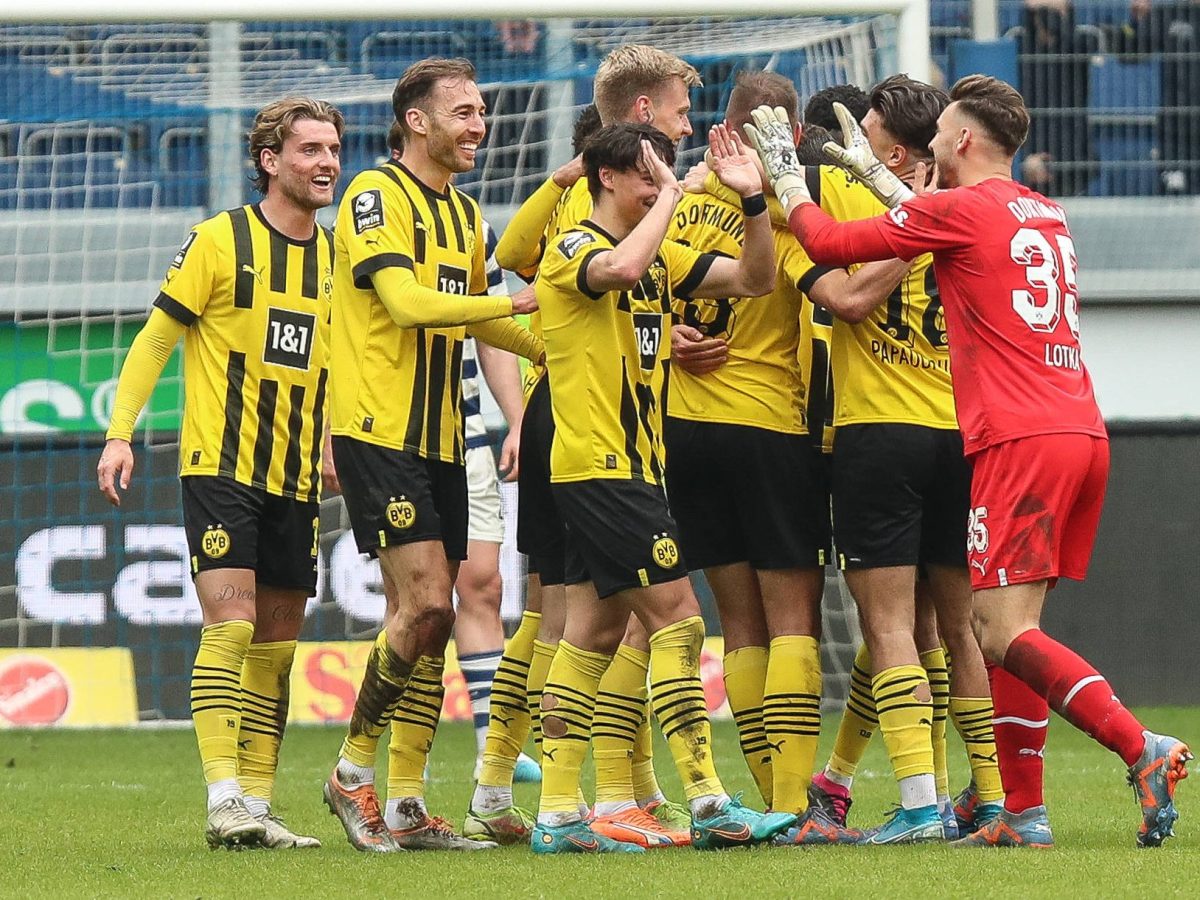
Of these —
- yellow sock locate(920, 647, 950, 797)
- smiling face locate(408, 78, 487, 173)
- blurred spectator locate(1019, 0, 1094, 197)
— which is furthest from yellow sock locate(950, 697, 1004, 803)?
blurred spectator locate(1019, 0, 1094, 197)

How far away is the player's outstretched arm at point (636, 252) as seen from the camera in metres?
5.09

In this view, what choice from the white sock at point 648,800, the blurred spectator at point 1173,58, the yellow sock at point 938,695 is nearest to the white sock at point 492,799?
the white sock at point 648,800

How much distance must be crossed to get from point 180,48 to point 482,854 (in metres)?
6.60

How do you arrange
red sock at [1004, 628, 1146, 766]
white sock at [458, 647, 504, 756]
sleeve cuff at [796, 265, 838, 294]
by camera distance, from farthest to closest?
1. white sock at [458, 647, 504, 756]
2. sleeve cuff at [796, 265, 838, 294]
3. red sock at [1004, 628, 1146, 766]

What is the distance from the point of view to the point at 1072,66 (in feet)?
42.4

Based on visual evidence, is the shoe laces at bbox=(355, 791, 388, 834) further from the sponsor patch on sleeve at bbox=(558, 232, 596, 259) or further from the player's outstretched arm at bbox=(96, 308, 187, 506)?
the sponsor patch on sleeve at bbox=(558, 232, 596, 259)

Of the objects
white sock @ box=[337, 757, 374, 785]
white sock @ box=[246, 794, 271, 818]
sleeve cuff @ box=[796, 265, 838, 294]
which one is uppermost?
sleeve cuff @ box=[796, 265, 838, 294]

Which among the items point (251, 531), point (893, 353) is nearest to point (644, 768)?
point (251, 531)

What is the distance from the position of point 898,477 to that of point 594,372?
3.10 feet

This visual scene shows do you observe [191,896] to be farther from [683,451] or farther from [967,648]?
[967,648]

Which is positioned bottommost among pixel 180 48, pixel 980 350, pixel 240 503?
pixel 240 503

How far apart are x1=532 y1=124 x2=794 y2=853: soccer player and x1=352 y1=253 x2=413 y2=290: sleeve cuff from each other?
46cm

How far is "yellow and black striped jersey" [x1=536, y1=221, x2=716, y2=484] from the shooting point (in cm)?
526

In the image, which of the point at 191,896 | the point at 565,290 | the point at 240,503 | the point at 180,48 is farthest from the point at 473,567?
the point at 180,48
